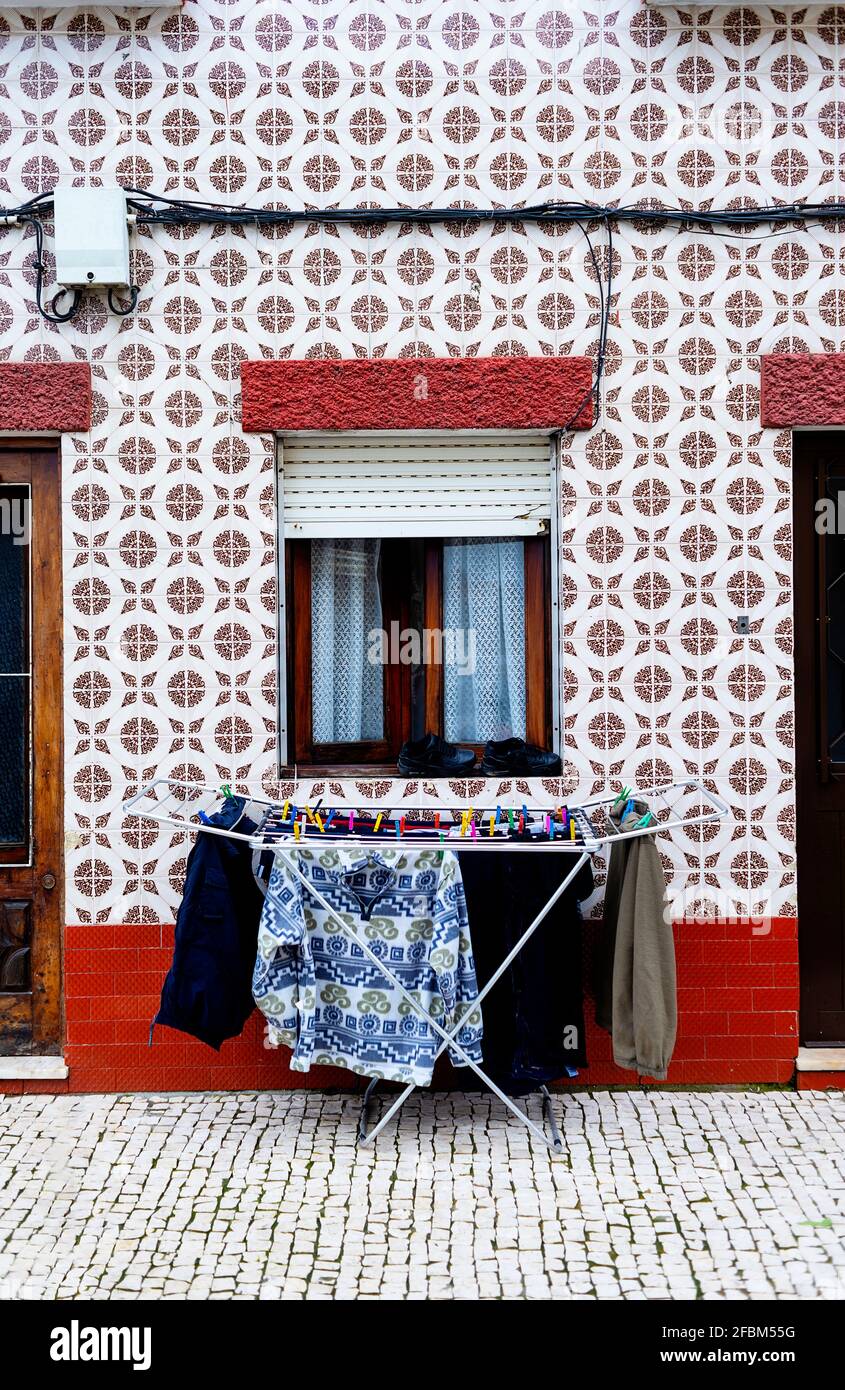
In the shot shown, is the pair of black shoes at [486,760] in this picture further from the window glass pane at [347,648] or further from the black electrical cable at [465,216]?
the black electrical cable at [465,216]

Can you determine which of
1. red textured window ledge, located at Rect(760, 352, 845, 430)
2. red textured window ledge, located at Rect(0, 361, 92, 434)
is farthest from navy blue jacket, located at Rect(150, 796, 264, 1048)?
red textured window ledge, located at Rect(760, 352, 845, 430)

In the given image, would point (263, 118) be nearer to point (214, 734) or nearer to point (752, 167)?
point (752, 167)

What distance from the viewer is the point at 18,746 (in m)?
5.28

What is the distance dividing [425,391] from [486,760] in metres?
1.68

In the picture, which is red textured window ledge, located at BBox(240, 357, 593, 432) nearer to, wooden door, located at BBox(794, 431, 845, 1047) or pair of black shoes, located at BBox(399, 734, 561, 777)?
wooden door, located at BBox(794, 431, 845, 1047)

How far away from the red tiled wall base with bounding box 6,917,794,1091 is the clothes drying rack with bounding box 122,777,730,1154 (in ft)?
1.81

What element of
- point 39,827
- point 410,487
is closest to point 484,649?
point 410,487

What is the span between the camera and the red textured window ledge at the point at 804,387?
16.6 feet

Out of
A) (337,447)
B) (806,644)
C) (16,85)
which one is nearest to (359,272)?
(337,447)

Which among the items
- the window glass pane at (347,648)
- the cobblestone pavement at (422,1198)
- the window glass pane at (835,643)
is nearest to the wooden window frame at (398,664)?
the window glass pane at (347,648)

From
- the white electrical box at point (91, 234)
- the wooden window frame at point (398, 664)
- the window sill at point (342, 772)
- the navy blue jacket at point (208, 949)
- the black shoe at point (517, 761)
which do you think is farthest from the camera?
the wooden window frame at point (398, 664)

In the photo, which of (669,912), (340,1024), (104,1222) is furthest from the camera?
(669,912)

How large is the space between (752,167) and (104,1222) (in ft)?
16.7

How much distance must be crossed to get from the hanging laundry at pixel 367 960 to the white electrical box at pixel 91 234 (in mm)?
2717
